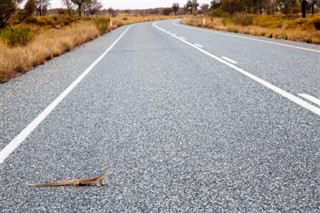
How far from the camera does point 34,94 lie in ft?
18.5

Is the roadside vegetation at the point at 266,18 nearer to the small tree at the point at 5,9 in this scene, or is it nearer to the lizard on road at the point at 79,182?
the lizard on road at the point at 79,182

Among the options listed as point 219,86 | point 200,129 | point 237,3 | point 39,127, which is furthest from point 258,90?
point 237,3

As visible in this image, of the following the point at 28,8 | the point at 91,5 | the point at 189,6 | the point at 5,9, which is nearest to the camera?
the point at 5,9

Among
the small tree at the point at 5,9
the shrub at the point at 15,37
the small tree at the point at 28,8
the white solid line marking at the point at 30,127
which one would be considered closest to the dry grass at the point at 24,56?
the shrub at the point at 15,37

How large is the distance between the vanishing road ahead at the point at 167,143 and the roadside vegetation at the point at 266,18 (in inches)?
402

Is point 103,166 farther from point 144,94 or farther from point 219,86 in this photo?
point 219,86

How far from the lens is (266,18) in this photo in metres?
46.7

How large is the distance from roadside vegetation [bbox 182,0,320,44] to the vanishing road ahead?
1022cm

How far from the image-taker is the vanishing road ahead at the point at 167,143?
2.19 metres

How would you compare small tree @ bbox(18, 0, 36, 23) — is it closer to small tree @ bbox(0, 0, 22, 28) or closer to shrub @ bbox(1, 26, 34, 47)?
small tree @ bbox(0, 0, 22, 28)

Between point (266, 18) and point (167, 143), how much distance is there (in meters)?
47.3

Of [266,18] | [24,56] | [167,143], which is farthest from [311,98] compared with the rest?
[266,18]

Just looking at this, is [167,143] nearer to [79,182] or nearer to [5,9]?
[79,182]

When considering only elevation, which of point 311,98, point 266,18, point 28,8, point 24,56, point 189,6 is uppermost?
point 189,6
